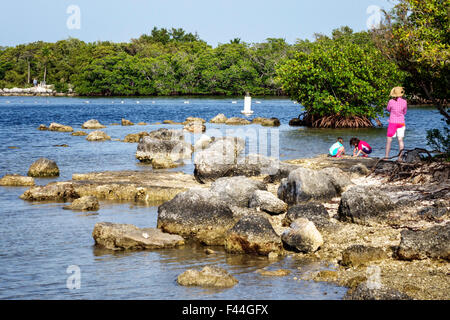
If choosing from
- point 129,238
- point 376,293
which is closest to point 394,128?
point 129,238

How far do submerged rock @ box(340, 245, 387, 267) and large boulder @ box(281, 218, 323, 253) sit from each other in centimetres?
94

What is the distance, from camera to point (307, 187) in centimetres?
1543

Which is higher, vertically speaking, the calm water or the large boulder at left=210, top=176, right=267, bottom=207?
the large boulder at left=210, top=176, right=267, bottom=207

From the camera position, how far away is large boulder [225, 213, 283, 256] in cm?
1176

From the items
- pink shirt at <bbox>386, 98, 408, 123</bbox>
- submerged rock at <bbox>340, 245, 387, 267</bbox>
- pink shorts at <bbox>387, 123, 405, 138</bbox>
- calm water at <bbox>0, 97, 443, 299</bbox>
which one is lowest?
calm water at <bbox>0, 97, 443, 299</bbox>

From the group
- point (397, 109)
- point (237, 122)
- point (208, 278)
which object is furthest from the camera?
point (237, 122)

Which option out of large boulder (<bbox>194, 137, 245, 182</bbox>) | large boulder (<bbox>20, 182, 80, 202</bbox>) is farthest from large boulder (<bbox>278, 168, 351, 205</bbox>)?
large boulder (<bbox>20, 182, 80, 202</bbox>)

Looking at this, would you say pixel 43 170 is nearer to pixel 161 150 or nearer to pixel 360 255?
pixel 161 150

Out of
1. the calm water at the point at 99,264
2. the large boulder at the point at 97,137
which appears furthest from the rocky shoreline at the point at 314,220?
the large boulder at the point at 97,137

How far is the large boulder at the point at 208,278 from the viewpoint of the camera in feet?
32.6

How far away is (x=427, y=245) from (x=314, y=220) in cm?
305

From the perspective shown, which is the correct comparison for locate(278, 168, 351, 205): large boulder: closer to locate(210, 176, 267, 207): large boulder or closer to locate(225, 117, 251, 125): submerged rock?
locate(210, 176, 267, 207): large boulder
